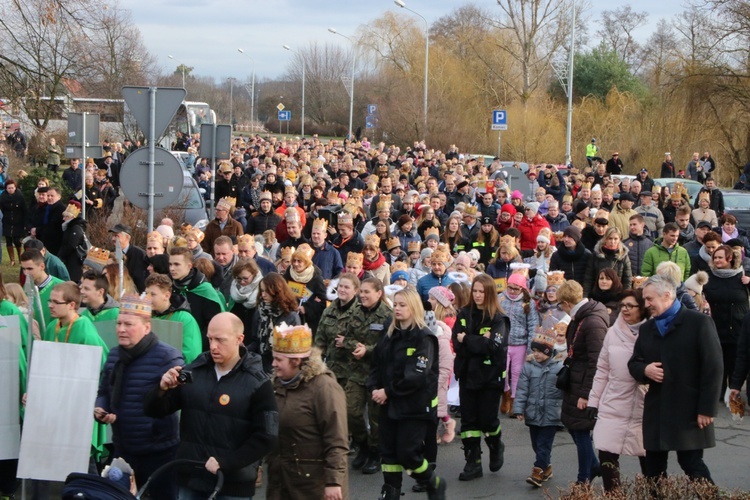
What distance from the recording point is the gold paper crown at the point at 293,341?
5957 mm

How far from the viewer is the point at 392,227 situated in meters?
16.5

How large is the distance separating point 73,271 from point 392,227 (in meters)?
5.07

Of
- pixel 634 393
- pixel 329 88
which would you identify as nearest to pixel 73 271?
pixel 634 393

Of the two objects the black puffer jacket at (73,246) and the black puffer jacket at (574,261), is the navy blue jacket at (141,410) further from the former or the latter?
the black puffer jacket at (574,261)

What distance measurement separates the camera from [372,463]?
9.27 meters

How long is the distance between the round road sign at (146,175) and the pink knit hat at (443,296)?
2915mm

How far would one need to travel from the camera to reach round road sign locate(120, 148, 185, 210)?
427 inches

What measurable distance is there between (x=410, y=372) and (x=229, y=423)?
2.32 metres

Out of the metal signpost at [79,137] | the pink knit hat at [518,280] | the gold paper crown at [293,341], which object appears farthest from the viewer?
the metal signpost at [79,137]

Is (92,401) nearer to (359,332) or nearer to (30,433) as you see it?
(30,433)

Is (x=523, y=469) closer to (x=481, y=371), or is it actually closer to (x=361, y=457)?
(x=481, y=371)

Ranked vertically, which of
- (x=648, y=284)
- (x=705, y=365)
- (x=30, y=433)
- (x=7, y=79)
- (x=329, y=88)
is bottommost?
(x=30, y=433)

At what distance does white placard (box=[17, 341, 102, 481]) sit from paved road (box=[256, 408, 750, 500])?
8.05 feet

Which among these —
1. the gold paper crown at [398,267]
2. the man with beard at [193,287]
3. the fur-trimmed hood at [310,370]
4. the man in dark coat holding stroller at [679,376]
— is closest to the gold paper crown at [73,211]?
the gold paper crown at [398,267]
